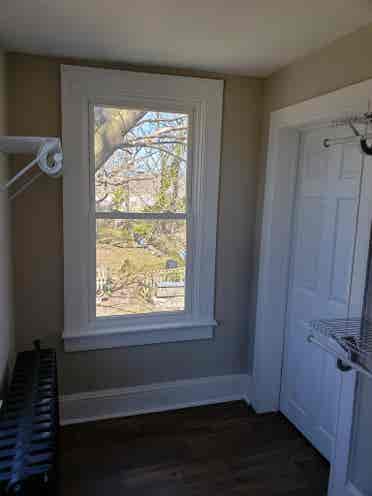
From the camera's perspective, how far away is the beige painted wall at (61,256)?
7.56 feet

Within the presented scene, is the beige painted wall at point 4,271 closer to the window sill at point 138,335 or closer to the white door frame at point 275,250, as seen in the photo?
the window sill at point 138,335

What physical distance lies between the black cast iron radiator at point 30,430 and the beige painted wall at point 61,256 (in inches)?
14.1

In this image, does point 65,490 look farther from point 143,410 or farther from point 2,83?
point 2,83

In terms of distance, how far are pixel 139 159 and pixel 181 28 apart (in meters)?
0.92

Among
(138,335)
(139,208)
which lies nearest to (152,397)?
(138,335)

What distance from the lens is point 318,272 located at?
7.91 feet

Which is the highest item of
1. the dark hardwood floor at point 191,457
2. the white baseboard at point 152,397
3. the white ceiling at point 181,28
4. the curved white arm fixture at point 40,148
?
the white ceiling at point 181,28

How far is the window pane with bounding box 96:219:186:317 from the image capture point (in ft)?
8.61

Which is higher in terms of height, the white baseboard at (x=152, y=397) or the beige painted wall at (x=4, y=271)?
the beige painted wall at (x=4, y=271)

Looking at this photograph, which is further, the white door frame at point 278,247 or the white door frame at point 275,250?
the white door frame at point 275,250

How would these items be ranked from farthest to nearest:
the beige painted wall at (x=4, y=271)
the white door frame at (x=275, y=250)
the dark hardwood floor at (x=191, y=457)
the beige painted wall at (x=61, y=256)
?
the white door frame at (x=275, y=250) < the beige painted wall at (x=61, y=256) < the dark hardwood floor at (x=191, y=457) < the beige painted wall at (x=4, y=271)

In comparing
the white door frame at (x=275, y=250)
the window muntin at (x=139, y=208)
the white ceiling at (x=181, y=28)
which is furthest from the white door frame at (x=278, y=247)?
the window muntin at (x=139, y=208)

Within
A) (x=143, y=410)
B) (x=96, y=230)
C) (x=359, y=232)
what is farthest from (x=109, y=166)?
(x=143, y=410)

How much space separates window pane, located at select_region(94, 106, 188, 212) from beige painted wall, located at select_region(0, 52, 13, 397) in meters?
0.56
